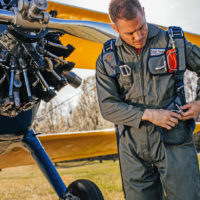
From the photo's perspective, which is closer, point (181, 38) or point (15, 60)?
point (181, 38)

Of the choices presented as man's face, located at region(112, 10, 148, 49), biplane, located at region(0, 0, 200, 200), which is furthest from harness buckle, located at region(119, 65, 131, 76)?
biplane, located at region(0, 0, 200, 200)

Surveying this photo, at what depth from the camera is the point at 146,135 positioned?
4.94 ft

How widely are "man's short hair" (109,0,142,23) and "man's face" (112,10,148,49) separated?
2 cm

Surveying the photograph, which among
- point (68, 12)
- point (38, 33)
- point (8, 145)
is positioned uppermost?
point (68, 12)

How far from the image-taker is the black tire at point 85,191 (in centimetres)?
324

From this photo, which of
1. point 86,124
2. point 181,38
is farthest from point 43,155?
point 86,124

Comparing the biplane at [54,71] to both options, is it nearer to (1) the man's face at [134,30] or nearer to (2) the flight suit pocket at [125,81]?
(1) the man's face at [134,30]

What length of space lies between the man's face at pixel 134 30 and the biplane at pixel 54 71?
0.57 m

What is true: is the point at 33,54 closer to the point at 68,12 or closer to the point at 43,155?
the point at 43,155

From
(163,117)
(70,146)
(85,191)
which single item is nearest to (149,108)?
(163,117)

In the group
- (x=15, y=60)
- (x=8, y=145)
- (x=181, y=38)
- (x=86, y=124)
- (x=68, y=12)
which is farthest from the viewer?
(x=86, y=124)

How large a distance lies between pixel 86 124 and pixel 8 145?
2432cm

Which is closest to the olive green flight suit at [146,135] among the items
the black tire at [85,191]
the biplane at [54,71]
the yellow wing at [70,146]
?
the biplane at [54,71]

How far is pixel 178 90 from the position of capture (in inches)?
59.6
